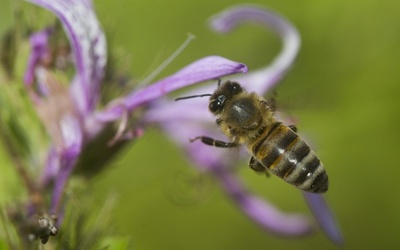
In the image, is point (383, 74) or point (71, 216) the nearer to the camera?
point (71, 216)

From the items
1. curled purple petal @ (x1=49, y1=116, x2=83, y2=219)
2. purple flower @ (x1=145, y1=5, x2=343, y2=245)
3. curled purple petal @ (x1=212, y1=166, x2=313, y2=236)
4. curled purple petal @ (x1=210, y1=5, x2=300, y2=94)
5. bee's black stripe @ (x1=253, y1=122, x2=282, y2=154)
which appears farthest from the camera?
curled purple petal @ (x1=212, y1=166, x2=313, y2=236)

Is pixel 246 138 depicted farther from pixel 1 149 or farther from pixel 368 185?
pixel 368 185

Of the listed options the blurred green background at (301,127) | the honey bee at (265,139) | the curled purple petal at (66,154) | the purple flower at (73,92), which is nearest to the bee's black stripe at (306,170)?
the honey bee at (265,139)

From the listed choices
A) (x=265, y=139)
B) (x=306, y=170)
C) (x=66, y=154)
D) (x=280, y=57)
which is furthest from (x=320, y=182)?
(x=280, y=57)

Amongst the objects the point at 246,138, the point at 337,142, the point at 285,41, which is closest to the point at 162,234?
the point at 337,142

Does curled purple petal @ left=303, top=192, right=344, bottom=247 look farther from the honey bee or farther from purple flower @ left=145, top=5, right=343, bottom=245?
the honey bee

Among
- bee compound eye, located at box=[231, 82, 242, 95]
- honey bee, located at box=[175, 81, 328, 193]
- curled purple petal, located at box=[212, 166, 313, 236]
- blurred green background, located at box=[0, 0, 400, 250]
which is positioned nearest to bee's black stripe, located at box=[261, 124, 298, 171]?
honey bee, located at box=[175, 81, 328, 193]
